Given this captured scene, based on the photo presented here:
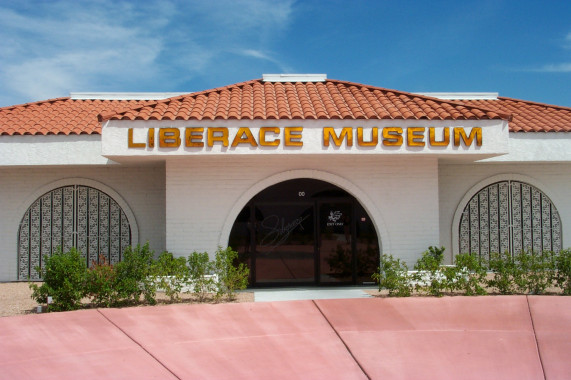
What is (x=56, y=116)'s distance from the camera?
635 inches

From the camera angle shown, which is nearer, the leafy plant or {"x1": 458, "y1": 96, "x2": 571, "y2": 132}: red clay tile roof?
the leafy plant

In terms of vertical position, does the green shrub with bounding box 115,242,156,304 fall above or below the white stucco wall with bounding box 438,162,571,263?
below

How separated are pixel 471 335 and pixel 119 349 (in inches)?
219

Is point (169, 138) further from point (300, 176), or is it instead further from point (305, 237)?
point (305, 237)

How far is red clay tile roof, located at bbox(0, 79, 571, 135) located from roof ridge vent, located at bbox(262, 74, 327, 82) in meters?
0.17

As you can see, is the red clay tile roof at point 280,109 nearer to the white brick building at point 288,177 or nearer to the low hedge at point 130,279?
the white brick building at point 288,177

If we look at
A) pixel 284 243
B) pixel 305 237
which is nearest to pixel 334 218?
pixel 305 237

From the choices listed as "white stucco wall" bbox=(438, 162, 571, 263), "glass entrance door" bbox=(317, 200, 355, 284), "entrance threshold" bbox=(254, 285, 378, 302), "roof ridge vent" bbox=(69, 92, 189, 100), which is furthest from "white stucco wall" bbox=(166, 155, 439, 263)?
"roof ridge vent" bbox=(69, 92, 189, 100)

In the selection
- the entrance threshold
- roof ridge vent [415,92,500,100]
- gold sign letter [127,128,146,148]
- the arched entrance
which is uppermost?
roof ridge vent [415,92,500,100]

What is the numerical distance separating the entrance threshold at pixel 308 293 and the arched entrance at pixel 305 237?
342 mm

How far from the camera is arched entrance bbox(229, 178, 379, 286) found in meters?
13.6

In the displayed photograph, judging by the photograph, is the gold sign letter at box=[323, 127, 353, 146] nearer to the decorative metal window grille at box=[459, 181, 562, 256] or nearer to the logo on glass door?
the logo on glass door

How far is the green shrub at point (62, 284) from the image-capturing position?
34.6 feet

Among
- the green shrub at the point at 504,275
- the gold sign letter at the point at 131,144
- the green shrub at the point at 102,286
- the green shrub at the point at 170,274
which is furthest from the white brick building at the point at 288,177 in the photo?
the green shrub at the point at 102,286
